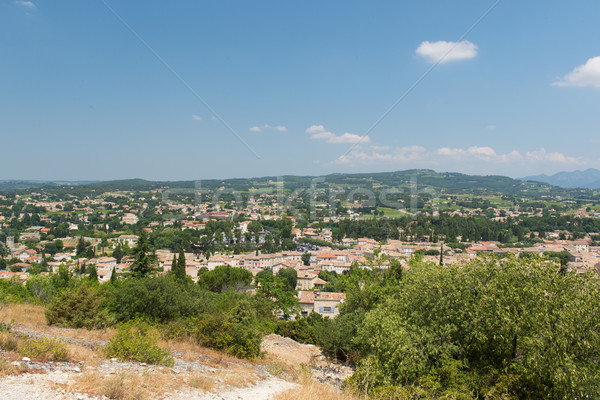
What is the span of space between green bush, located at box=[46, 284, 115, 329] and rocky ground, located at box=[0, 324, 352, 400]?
2.74 feet

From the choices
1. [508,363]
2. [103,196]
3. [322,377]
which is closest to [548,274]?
[508,363]

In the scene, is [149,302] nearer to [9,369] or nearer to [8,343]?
[8,343]

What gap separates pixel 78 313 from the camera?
8.38 metres

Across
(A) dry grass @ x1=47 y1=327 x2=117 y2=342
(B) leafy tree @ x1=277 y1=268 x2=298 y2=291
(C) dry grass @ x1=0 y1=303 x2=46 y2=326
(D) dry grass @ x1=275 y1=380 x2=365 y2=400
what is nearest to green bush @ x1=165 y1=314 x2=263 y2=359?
(A) dry grass @ x1=47 y1=327 x2=117 y2=342

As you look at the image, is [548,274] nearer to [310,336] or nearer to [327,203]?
[310,336]

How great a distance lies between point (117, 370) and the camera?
4.88 metres

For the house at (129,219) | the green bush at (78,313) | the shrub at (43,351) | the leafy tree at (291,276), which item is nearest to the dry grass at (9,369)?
the shrub at (43,351)

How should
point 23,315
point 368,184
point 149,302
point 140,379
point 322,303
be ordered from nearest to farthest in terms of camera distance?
point 140,379, point 23,315, point 149,302, point 322,303, point 368,184

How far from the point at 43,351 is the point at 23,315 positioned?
564cm

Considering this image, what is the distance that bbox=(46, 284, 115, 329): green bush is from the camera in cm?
828

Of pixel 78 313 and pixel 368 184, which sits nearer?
pixel 78 313

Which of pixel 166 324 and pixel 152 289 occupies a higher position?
pixel 152 289

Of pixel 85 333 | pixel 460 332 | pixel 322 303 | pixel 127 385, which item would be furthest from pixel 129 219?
pixel 127 385

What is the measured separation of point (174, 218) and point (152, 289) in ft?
221
